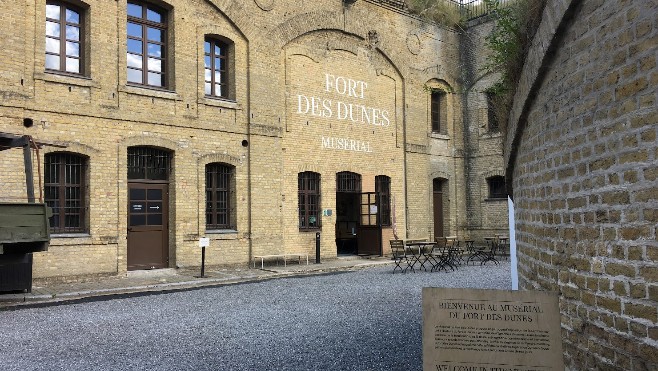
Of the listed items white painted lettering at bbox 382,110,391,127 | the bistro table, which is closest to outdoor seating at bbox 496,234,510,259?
the bistro table

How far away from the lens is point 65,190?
12539mm

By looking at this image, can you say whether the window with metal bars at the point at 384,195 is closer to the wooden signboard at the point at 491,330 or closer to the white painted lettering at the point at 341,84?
the white painted lettering at the point at 341,84

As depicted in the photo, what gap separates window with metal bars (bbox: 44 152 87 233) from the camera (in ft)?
40.3

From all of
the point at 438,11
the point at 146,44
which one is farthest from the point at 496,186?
the point at 146,44

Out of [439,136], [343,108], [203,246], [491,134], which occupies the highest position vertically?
Answer: [343,108]

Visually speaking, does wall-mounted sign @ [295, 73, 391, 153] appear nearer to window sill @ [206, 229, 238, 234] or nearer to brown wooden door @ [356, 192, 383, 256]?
brown wooden door @ [356, 192, 383, 256]

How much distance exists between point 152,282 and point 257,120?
5903 millimetres

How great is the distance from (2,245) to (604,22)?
8.56 m

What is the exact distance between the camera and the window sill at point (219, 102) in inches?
586

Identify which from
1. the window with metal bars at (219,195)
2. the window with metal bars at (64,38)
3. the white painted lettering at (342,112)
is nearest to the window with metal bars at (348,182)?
the white painted lettering at (342,112)

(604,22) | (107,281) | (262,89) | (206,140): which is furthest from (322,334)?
(262,89)

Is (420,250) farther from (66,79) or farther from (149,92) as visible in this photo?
(66,79)

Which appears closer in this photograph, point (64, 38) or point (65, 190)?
point (65, 190)

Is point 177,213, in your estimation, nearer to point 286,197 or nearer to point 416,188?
point 286,197
